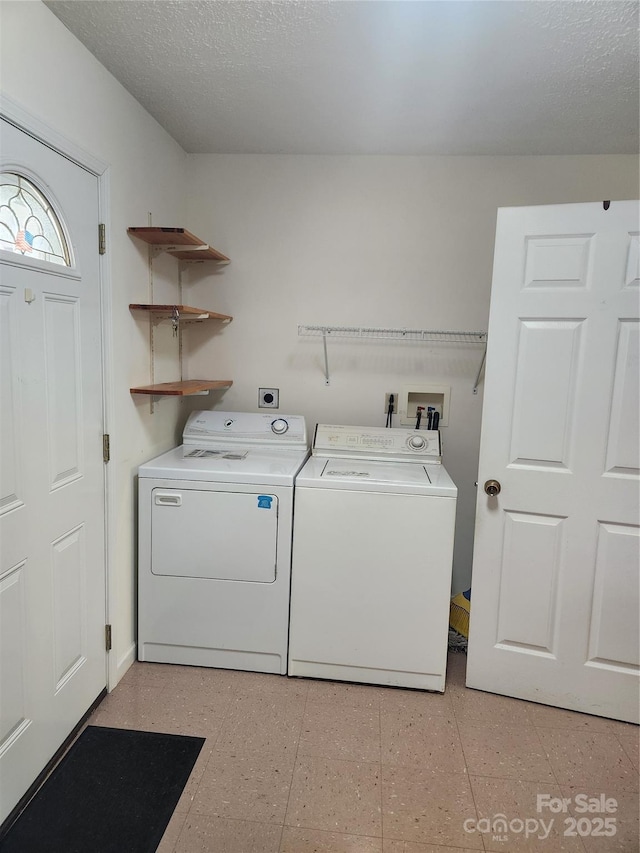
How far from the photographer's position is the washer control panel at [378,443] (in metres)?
2.43

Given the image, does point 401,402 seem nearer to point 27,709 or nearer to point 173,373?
point 173,373

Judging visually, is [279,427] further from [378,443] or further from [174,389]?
[174,389]

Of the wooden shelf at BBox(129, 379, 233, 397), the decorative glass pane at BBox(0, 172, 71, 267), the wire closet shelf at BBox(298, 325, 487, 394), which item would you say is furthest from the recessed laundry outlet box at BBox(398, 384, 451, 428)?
the decorative glass pane at BBox(0, 172, 71, 267)

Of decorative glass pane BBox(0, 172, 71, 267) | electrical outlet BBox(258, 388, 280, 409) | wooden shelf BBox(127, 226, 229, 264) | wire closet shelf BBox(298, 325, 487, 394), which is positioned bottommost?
electrical outlet BBox(258, 388, 280, 409)

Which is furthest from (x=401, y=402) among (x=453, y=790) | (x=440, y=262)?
(x=453, y=790)

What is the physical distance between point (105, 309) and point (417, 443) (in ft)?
4.93

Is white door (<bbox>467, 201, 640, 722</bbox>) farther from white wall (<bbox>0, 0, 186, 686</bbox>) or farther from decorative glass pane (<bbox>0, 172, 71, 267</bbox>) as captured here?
decorative glass pane (<bbox>0, 172, 71, 267</bbox>)

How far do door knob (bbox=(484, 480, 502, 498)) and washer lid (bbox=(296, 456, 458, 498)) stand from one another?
137mm

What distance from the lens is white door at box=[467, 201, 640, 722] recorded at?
1.81m

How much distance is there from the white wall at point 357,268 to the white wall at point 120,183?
12.4 inches

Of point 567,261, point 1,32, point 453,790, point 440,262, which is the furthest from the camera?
point 440,262

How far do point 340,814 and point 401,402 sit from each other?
1.77 m

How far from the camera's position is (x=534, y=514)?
6.50ft

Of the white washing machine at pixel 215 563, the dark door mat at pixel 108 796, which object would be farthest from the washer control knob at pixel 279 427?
the dark door mat at pixel 108 796
